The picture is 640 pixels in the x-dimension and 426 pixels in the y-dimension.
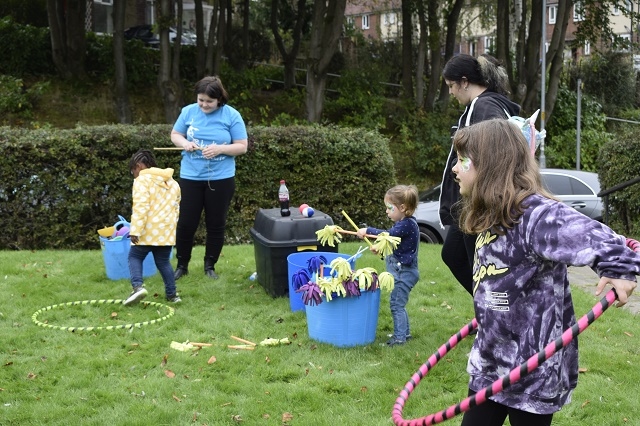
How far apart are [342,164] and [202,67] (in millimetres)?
12173

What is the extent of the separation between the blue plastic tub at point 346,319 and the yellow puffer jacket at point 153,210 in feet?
Answer: 5.83

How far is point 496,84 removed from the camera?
4984mm

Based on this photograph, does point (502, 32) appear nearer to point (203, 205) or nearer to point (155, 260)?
point (203, 205)

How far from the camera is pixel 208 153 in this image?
7.35 metres

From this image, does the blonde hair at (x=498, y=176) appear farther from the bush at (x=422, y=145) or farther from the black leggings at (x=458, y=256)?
the bush at (x=422, y=145)

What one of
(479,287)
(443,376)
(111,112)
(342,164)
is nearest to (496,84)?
(443,376)

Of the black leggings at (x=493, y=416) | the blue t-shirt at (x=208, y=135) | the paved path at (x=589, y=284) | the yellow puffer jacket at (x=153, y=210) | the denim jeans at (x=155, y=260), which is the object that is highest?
the blue t-shirt at (x=208, y=135)

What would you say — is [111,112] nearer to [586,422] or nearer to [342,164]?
[342,164]

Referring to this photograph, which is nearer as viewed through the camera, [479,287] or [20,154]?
[479,287]

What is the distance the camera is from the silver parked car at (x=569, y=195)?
40.8 feet

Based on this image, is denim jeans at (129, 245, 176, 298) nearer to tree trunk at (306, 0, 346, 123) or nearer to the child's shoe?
the child's shoe

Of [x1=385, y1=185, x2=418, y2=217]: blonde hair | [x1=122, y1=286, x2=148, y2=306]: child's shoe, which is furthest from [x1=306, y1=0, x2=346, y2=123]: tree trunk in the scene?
[x1=385, y1=185, x2=418, y2=217]: blonde hair

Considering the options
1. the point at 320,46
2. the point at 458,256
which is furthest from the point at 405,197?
the point at 320,46

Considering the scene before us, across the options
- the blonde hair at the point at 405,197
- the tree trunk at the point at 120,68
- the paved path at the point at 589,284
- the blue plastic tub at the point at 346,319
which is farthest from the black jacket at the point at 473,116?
the tree trunk at the point at 120,68
